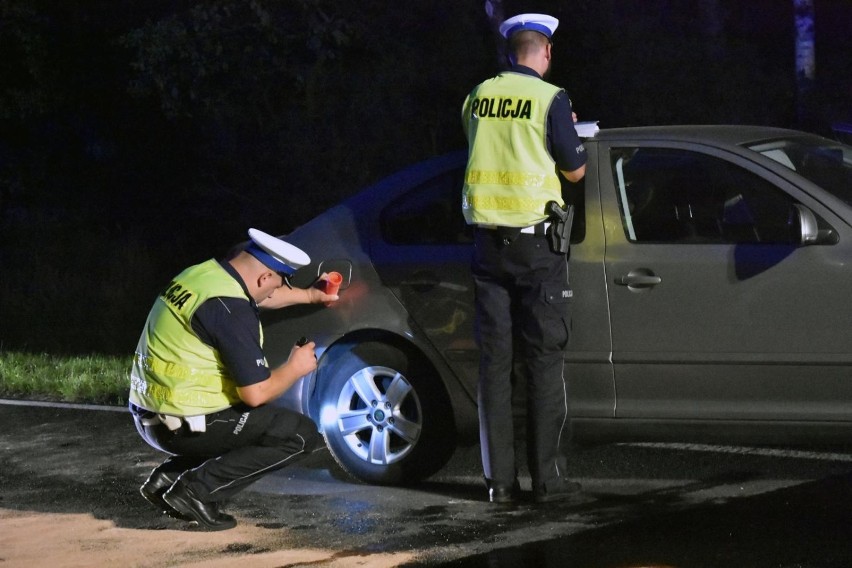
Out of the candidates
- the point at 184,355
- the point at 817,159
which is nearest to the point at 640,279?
the point at 817,159

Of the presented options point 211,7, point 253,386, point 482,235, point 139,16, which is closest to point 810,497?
point 482,235

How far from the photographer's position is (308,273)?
22.9ft

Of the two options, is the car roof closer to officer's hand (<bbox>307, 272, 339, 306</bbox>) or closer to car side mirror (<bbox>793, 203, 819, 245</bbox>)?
car side mirror (<bbox>793, 203, 819, 245</bbox>)

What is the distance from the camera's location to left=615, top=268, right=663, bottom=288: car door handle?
630 cm

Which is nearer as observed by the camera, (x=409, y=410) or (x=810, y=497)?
(x=810, y=497)

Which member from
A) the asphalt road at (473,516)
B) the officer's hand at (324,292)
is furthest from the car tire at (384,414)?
the officer's hand at (324,292)

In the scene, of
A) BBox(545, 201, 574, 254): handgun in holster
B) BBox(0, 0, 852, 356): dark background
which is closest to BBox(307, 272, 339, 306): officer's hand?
BBox(545, 201, 574, 254): handgun in holster

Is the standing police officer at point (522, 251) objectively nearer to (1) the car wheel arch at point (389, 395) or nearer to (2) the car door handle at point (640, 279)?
(2) the car door handle at point (640, 279)

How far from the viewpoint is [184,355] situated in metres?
5.82

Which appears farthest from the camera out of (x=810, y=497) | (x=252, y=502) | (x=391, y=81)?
(x=391, y=81)

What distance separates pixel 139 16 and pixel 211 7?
3211mm

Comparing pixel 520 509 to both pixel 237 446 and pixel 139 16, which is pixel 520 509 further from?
pixel 139 16

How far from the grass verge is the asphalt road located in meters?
1.85

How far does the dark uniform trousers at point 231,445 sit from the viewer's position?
19.5 ft
